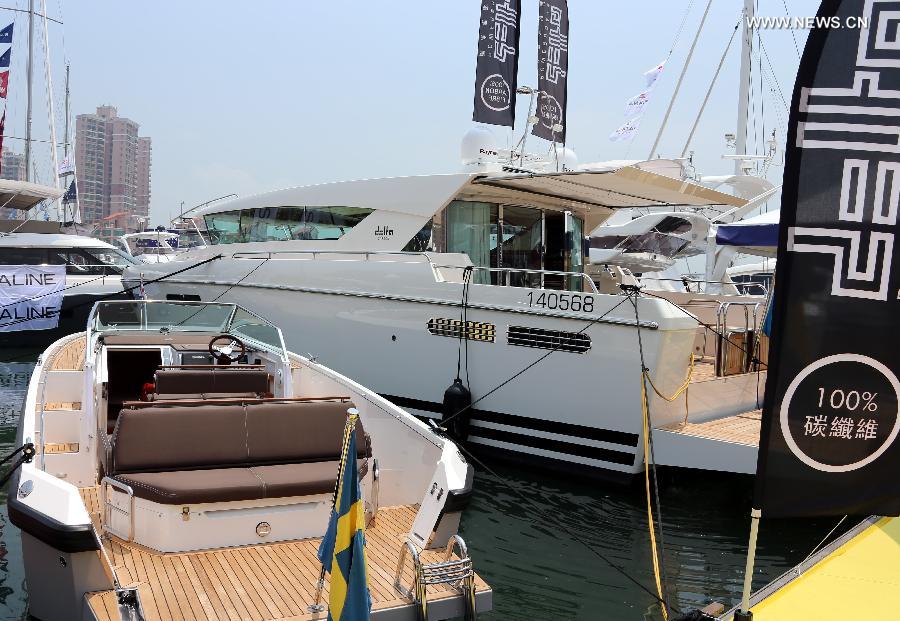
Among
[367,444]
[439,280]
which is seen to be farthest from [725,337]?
[367,444]

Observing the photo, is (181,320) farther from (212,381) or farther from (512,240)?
(512,240)

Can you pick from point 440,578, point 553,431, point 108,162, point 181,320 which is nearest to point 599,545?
point 553,431

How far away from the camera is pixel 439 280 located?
997 centimetres

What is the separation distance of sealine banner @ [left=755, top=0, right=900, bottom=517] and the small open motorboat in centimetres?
205

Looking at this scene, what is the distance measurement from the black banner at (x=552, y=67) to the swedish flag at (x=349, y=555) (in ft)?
33.0

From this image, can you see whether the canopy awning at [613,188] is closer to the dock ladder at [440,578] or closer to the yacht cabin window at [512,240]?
the yacht cabin window at [512,240]

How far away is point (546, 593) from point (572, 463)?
9.66ft

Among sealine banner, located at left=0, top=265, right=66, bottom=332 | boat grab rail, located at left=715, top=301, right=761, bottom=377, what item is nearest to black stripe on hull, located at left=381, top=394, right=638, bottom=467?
boat grab rail, located at left=715, top=301, right=761, bottom=377

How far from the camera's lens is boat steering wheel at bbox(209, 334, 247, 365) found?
7734mm

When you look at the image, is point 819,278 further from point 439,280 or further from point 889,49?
point 439,280

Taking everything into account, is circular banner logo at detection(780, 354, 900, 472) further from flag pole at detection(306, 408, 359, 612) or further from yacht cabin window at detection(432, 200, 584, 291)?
yacht cabin window at detection(432, 200, 584, 291)

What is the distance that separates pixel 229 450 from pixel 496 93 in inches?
341

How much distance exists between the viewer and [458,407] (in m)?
9.54

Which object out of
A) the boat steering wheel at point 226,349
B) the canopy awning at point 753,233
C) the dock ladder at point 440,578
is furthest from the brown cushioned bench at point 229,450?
the canopy awning at point 753,233
